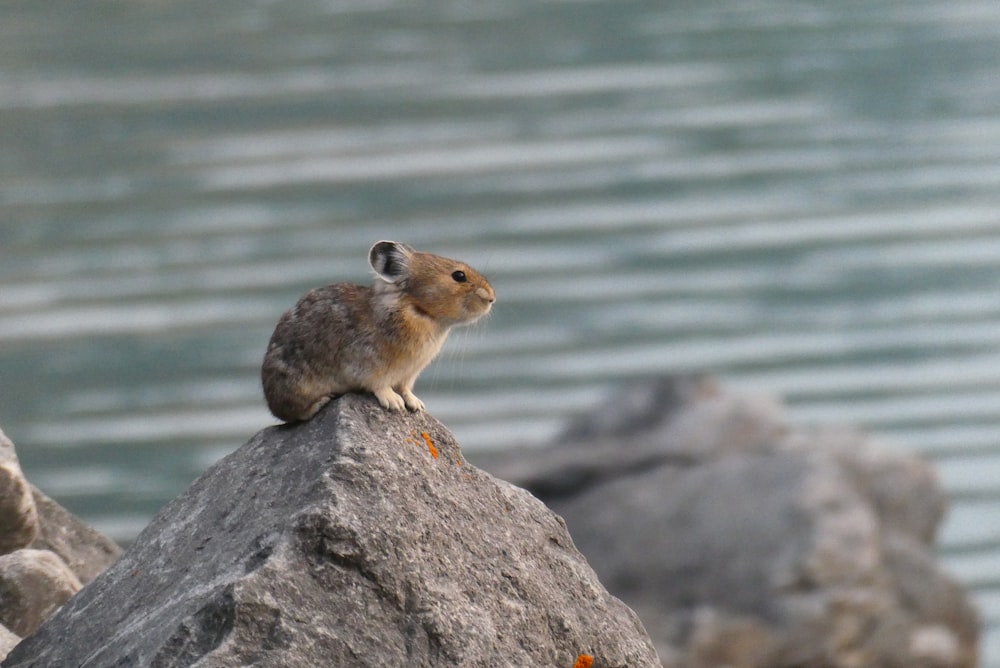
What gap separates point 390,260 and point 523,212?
18.4 metres

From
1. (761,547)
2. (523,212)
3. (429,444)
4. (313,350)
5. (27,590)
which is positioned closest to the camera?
(429,444)

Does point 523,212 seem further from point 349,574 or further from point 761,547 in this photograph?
point 349,574

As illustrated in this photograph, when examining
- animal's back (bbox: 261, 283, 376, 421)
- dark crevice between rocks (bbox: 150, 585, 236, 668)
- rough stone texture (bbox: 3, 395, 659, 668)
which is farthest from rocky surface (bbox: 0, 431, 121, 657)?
dark crevice between rocks (bbox: 150, 585, 236, 668)

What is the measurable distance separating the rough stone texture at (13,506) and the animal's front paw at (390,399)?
1.38 meters

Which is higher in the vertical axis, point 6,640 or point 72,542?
point 72,542

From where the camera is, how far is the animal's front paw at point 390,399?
531 cm

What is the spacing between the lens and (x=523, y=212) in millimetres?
23875

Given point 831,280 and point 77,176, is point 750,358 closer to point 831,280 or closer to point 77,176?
point 831,280

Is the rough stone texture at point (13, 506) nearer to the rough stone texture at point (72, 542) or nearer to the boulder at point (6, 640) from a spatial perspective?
the rough stone texture at point (72, 542)

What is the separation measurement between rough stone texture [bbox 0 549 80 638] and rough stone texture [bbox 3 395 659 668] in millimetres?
594

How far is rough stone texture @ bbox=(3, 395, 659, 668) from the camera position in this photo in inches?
174

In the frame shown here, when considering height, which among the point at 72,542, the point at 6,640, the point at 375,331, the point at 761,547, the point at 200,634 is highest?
the point at 761,547

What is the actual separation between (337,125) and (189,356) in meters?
7.63

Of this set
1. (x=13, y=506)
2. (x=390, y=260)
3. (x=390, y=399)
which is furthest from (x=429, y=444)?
(x=13, y=506)
